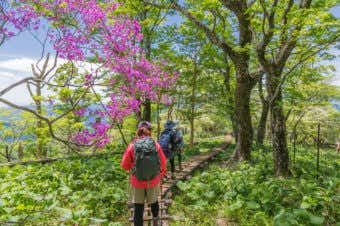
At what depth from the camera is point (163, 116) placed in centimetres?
3656

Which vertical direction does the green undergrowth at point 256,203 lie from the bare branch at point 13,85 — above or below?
below

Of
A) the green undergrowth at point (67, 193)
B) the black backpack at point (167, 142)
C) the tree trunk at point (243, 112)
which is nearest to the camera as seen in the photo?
the green undergrowth at point (67, 193)

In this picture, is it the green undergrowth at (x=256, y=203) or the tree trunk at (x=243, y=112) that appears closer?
the green undergrowth at (x=256, y=203)

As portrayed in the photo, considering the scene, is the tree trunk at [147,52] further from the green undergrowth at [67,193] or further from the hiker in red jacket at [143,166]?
the hiker in red jacket at [143,166]

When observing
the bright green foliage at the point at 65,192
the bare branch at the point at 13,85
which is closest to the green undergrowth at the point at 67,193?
the bright green foliage at the point at 65,192

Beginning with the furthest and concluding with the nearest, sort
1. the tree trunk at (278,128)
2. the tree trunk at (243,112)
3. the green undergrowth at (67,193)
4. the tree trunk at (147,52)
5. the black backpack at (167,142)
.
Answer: the tree trunk at (147,52) < the tree trunk at (243,112) < the tree trunk at (278,128) < the black backpack at (167,142) < the green undergrowth at (67,193)

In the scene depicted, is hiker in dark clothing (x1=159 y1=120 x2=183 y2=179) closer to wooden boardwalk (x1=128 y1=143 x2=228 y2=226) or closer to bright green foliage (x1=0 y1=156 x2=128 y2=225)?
wooden boardwalk (x1=128 y1=143 x2=228 y2=226)

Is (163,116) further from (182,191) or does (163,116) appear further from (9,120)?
(182,191)

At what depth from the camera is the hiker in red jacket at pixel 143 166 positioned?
4.68m

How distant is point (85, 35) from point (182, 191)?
6357 millimetres

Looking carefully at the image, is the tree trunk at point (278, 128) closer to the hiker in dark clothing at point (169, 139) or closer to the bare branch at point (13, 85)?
the hiker in dark clothing at point (169, 139)

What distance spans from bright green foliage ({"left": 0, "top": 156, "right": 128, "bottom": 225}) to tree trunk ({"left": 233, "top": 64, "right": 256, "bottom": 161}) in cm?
541

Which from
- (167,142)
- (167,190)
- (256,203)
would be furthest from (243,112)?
(256,203)

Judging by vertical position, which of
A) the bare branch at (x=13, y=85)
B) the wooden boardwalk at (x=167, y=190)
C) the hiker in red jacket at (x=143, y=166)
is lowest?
the wooden boardwalk at (x=167, y=190)
